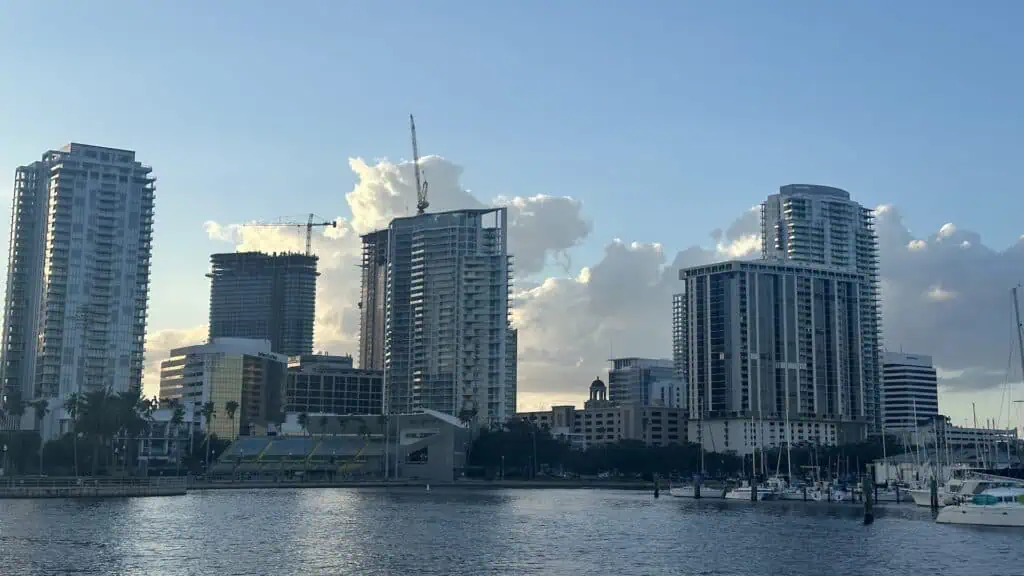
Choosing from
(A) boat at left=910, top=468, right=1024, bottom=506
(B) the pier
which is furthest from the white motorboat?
(B) the pier

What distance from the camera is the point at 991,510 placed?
131625mm

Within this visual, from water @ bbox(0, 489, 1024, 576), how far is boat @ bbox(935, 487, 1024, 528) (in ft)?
9.42

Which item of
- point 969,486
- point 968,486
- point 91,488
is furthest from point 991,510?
point 91,488

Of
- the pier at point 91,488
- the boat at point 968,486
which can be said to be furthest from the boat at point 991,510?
the pier at point 91,488

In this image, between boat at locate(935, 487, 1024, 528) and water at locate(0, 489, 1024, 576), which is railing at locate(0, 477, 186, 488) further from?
boat at locate(935, 487, 1024, 528)

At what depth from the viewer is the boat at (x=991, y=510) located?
13050cm

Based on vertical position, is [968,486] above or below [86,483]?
above

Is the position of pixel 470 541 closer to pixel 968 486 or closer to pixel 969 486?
pixel 969 486

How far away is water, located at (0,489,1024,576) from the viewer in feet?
294

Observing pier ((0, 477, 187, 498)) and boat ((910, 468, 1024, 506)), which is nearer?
boat ((910, 468, 1024, 506))

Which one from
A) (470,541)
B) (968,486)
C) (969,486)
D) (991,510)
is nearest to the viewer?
(470,541)

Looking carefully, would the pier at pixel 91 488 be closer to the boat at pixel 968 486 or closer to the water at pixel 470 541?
the water at pixel 470 541

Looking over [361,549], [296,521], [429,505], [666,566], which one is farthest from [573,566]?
[429,505]

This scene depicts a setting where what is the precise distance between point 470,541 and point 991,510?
6107cm
